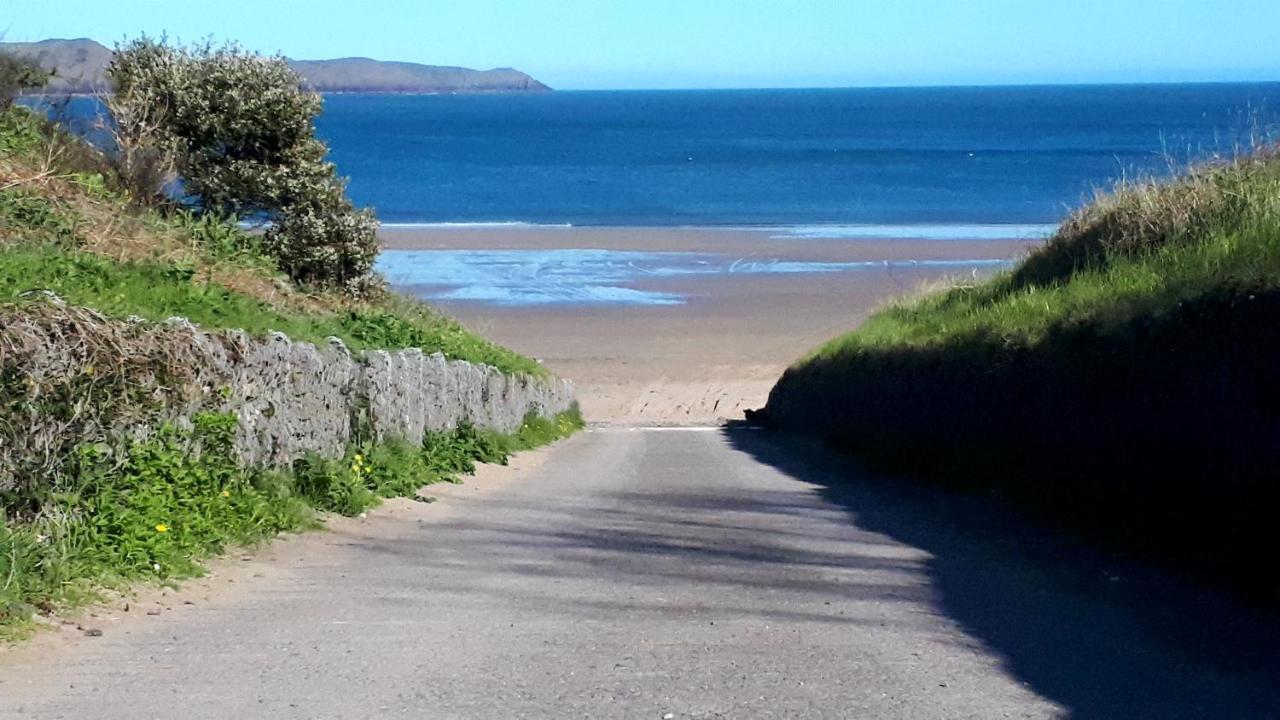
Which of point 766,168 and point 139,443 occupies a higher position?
point 766,168

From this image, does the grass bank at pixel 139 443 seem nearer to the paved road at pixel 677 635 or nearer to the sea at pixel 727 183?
the paved road at pixel 677 635

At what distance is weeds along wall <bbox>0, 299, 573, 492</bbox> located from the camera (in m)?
6.78

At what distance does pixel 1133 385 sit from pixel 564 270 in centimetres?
3698

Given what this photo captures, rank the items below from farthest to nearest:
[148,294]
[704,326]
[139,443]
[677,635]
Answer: [704,326], [148,294], [139,443], [677,635]

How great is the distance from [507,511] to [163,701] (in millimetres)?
5332

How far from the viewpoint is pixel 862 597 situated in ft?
24.6

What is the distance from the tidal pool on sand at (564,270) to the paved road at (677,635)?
29.8m

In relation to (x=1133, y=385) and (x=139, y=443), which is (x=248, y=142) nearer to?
(x=139, y=443)

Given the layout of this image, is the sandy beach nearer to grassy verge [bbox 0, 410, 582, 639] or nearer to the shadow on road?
the shadow on road

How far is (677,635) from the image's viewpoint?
21.5 feet

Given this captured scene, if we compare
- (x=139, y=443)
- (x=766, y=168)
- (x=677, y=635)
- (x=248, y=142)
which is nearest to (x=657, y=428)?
(x=248, y=142)

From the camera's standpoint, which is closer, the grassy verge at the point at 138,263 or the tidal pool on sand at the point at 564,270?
the grassy verge at the point at 138,263

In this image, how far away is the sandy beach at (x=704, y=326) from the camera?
3000 cm

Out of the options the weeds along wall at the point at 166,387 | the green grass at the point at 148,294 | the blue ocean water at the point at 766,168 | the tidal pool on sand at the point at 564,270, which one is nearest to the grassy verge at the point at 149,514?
the weeds along wall at the point at 166,387
